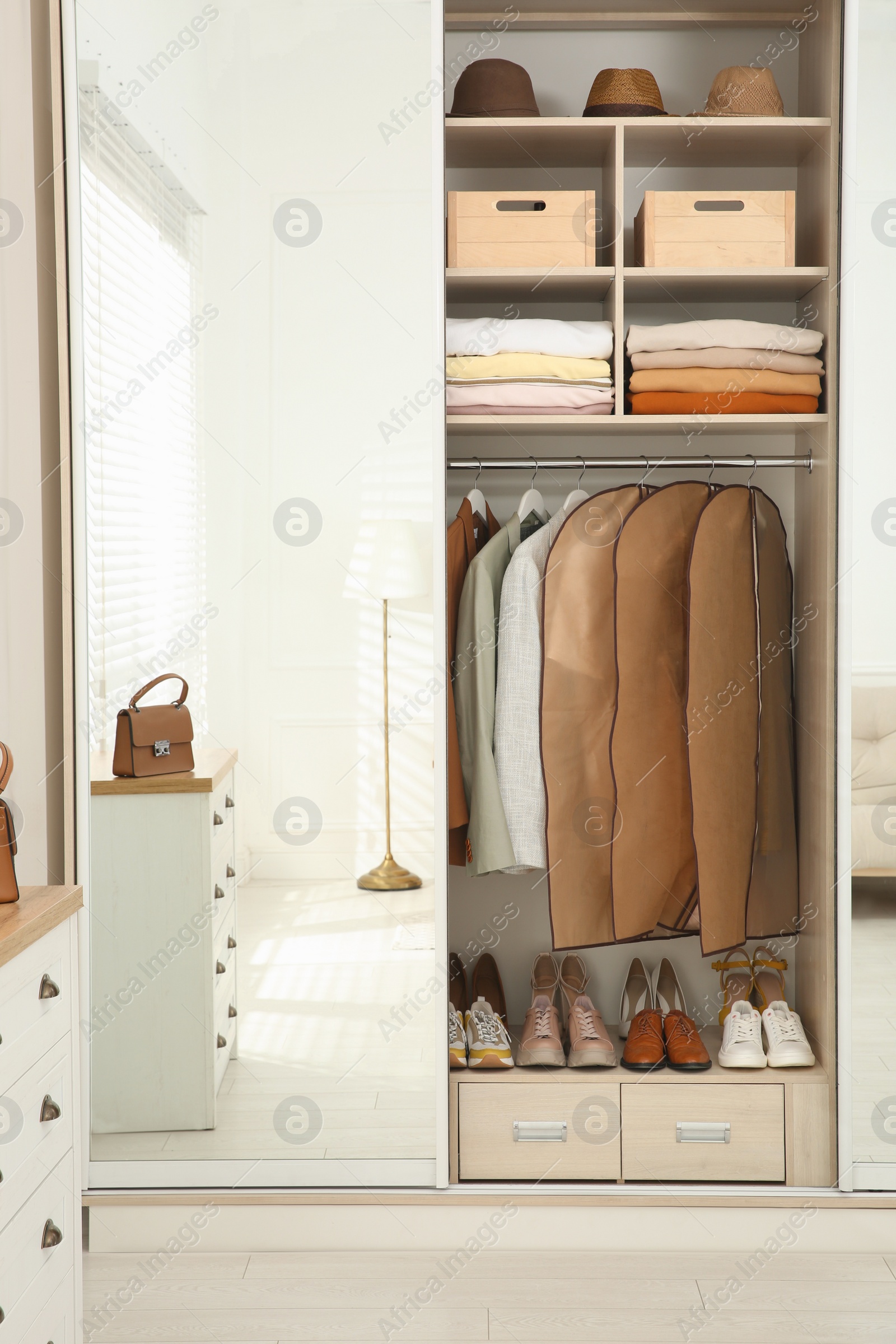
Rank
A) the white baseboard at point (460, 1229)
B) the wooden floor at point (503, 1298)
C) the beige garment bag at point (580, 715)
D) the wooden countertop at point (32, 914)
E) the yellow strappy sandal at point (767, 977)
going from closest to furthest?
the wooden countertop at point (32, 914) → the wooden floor at point (503, 1298) → the white baseboard at point (460, 1229) → the beige garment bag at point (580, 715) → the yellow strappy sandal at point (767, 977)

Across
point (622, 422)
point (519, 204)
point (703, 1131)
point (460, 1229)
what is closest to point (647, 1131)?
point (703, 1131)

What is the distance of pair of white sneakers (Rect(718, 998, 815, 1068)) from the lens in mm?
2238

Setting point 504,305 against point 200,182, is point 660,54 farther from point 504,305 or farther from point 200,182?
point 200,182

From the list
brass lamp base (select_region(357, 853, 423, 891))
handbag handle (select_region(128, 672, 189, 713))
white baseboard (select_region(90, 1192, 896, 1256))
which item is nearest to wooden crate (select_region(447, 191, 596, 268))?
handbag handle (select_region(128, 672, 189, 713))

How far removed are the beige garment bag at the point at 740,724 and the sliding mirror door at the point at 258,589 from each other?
1.87 feet

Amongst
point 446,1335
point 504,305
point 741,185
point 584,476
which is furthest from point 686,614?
point 446,1335

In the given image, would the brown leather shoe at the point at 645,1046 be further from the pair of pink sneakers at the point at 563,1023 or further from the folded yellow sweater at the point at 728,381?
the folded yellow sweater at the point at 728,381

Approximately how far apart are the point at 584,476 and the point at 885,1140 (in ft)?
5.38

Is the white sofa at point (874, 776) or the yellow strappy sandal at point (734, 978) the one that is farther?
the yellow strappy sandal at point (734, 978)

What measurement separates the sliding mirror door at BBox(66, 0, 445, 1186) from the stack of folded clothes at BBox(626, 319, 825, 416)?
0.47m

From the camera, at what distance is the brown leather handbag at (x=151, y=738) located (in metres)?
2.20

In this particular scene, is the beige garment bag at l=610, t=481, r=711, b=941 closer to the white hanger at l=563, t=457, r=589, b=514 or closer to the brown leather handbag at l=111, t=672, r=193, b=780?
the white hanger at l=563, t=457, r=589, b=514

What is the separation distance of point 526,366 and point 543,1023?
4.79ft

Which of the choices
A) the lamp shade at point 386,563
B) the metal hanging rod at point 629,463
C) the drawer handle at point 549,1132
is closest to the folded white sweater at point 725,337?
the metal hanging rod at point 629,463
